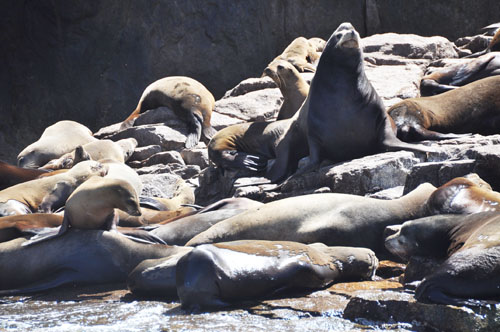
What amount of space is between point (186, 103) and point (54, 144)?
84.9 inches

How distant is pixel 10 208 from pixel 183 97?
206 inches

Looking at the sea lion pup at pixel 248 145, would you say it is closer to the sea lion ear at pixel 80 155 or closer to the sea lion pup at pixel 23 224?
the sea lion ear at pixel 80 155

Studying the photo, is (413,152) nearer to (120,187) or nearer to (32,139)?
(120,187)

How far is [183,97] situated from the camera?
1238 cm

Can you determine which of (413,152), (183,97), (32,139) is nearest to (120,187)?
(413,152)

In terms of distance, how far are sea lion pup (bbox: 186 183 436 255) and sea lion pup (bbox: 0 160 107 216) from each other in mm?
2802

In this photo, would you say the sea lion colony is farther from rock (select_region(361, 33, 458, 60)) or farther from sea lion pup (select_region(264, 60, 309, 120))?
rock (select_region(361, 33, 458, 60))

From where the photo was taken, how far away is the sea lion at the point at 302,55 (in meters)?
13.2

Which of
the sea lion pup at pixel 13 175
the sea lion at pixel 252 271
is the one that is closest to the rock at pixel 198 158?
the sea lion pup at pixel 13 175

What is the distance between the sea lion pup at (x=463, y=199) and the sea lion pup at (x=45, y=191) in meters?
4.31

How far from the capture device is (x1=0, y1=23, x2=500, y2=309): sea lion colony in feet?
13.8

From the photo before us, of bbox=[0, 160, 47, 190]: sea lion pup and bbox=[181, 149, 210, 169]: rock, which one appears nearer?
bbox=[0, 160, 47, 190]: sea lion pup

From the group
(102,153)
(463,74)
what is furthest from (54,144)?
(463,74)

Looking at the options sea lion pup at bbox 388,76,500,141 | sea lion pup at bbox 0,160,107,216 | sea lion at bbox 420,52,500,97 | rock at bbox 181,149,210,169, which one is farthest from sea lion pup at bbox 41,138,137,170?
sea lion at bbox 420,52,500,97
